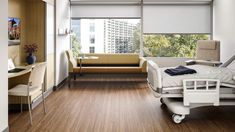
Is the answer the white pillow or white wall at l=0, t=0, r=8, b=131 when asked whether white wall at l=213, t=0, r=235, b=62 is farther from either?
white wall at l=0, t=0, r=8, b=131

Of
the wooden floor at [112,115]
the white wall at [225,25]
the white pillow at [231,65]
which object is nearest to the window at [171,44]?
the white wall at [225,25]

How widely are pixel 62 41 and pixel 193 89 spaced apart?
4.12 meters

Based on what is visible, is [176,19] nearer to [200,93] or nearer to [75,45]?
[75,45]

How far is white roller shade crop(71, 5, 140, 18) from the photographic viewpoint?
8.14 metres

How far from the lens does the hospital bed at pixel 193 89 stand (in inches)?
157

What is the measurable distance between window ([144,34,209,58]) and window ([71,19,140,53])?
0.38 m

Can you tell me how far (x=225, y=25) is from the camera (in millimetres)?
7141

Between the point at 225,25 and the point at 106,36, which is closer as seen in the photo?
the point at 225,25

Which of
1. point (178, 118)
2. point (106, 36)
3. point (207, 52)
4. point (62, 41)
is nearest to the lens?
point (178, 118)

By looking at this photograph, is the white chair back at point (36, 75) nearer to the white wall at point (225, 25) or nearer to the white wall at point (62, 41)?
the white wall at point (62, 41)

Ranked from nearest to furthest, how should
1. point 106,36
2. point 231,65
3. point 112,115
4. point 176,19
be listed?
point 112,115
point 231,65
point 176,19
point 106,36

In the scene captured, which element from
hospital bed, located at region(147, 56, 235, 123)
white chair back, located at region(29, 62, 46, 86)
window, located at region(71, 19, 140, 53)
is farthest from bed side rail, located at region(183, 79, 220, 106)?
window, located at region(71, 19, 140, 53)

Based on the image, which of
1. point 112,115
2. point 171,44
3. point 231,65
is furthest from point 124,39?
point 112,115

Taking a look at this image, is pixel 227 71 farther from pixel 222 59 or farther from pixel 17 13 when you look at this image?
pixel 17 13
